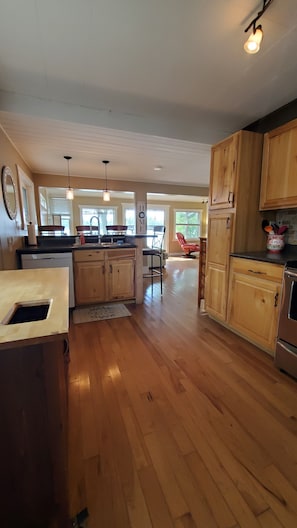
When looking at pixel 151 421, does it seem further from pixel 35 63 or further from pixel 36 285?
pixel 35 63

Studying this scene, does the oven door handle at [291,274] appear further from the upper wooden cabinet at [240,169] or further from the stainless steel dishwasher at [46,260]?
the stainless steel dishwasher at [46,260]

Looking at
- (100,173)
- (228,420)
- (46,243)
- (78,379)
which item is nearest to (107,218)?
(100,173)

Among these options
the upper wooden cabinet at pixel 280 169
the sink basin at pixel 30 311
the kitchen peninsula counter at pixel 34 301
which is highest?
the upper wooden cabinet at pixel 280 169

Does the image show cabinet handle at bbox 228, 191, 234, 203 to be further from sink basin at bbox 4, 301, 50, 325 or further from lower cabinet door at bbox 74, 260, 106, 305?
sink basin at bbox 4, 301, 50, 325

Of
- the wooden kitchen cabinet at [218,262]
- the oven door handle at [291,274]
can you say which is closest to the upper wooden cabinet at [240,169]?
the wooden kitchen cabinet at [218,262]

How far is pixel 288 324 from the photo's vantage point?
182 cm

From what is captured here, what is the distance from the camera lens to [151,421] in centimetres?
141

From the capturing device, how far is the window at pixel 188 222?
381 inches

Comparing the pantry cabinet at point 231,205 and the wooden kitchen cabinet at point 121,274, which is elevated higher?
the pantry cabinet at point 231,205

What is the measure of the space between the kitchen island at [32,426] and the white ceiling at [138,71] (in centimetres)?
191

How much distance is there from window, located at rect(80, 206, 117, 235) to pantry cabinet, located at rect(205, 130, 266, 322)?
19.0 feet

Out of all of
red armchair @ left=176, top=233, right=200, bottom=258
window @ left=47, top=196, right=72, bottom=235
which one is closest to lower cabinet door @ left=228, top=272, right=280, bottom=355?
red armchair @ left=176, top=233, right=200, bottom=258

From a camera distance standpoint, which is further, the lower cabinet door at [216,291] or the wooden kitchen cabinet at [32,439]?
the lower cabinet door at [216,291]

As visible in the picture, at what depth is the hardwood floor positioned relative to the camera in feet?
3.22
